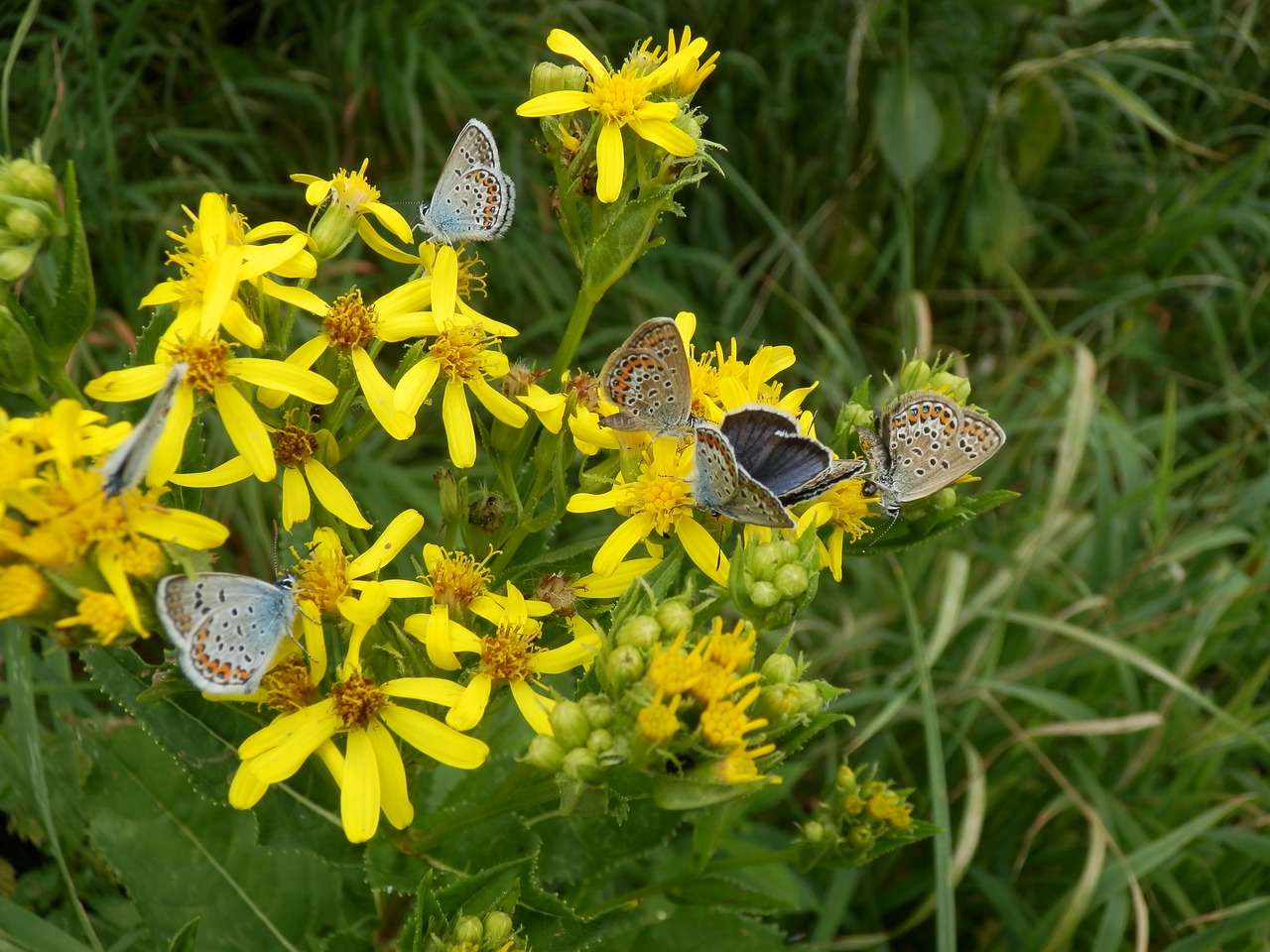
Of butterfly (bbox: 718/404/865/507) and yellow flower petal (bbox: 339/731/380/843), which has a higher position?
butterfly (bbox: 718/404/865/507)

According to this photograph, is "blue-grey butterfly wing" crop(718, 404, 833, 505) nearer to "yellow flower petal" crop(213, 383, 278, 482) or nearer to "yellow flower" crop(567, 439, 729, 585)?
"yellow flower" crop(567, 439, 729, 585)

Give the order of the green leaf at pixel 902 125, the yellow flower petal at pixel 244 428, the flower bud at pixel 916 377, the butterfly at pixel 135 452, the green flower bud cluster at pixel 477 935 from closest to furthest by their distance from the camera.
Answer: the butterfly at pixel 135 452, the green flower bud cluster at pixel 477 935, the yellow flower petal at pixel 244 428, the flower bud at pixel 916 377, the green leaf at pixel 902 125

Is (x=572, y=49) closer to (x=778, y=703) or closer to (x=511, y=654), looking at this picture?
(x=511, y=654)

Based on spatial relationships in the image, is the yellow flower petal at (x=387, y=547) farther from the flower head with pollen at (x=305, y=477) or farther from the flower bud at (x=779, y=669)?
the flower bud at (x=779, y=669)

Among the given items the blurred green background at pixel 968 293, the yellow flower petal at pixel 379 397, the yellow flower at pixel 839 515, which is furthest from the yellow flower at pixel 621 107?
the blurred green background at pixel 968 293

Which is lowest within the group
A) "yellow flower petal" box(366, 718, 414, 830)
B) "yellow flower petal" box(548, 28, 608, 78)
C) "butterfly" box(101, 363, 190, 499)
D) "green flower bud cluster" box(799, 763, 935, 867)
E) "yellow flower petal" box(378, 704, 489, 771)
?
"green flower bud cluster" box(799, 763, 935, 867)

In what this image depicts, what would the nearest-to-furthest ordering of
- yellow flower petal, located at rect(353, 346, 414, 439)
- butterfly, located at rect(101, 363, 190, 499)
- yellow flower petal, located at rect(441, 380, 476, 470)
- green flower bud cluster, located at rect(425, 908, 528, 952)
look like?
1. butterfly, located at rect(101, 363, 190, 499)
2. green flower bud cluster, located at rect(425, 908, 528, 952)
3. yellow flower petal, located at rect(353, 346, 414, 439)
4. yellow flower petal, located at rect(441, 380, 476, 470)

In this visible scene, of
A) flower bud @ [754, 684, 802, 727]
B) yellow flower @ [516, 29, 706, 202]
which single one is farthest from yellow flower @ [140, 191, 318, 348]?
flower bud @ [754, 684, 802, 727]
